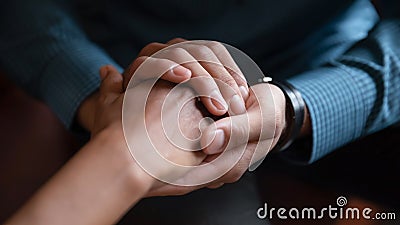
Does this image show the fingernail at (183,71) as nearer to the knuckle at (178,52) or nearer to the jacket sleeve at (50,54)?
the knuckle at (178,52)

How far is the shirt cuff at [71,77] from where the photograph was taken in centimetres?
56

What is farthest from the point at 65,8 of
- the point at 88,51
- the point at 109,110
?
the point at 109,110

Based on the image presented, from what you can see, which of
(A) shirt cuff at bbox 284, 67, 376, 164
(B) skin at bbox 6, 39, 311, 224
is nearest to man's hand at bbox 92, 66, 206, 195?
(B) skin at bbox 6, 39, 311, 224

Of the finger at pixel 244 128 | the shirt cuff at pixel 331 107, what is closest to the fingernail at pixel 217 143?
the finger at pixel 244 128

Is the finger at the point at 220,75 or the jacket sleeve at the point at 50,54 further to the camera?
A: the jacket sleeve at the point at 50,54

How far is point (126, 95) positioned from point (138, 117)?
0.03m

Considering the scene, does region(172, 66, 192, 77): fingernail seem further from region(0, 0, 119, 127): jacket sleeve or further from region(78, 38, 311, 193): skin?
region(0, 0, 119, 127): jacket sleeve

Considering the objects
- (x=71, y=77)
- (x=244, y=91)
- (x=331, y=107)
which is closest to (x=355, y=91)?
(x=331, y=107)

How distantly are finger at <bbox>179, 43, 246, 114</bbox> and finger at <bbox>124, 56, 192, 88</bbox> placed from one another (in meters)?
0.01

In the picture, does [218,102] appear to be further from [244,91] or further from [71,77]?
[71,77]

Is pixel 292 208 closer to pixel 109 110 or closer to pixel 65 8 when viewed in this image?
pixel 109 110

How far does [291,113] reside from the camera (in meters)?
0.46

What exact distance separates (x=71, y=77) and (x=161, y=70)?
18 centimetres

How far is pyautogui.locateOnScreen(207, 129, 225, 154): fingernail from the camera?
39 cm
